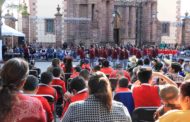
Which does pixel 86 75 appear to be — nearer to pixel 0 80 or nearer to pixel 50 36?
pixel 0 80

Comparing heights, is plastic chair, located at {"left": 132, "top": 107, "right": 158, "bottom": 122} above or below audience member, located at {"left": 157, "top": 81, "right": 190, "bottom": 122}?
below

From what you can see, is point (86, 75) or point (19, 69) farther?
point (86, 75)

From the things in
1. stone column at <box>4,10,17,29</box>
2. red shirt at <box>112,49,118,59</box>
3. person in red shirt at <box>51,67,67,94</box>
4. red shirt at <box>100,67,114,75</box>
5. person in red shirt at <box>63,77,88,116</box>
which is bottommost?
red shirt at <box>112,49,118,59</box>

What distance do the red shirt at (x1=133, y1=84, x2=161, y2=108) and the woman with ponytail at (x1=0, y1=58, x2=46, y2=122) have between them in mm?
3686

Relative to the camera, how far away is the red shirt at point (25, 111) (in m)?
4.22

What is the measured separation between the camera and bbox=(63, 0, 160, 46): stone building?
48.4m

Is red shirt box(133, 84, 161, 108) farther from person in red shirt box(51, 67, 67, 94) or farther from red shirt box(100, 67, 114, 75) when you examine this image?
red shirt box(100, 67, 114, 75)

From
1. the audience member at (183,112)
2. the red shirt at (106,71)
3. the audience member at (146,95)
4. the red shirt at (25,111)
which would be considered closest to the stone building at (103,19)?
the red shirt at (106,71)

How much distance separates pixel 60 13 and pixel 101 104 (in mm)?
42571

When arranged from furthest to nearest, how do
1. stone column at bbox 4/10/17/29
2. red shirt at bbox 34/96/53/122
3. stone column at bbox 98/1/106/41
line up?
1. stone column at bbox 4/10/17/29
2. stone column at bbox 98/1/106/41
3. red shirt at bbox 34/96/53/122

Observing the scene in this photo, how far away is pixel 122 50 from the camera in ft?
113

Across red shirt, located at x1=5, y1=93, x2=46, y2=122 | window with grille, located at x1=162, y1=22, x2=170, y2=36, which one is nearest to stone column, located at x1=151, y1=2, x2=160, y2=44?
window with grille, located at x1=162, y1=22, x2=170, y2=36

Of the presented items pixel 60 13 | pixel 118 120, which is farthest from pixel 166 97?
pixel 60 13

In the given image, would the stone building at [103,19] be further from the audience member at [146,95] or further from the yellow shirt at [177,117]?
the yellow shirt at [177,117]
